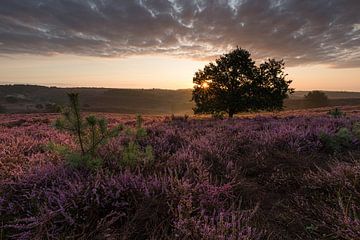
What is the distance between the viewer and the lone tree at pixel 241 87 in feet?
94.1

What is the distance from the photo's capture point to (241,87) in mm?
28891

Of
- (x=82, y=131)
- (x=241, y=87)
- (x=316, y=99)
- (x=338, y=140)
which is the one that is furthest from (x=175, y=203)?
(x=316, y=99)

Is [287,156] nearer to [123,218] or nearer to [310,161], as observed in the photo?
[310,161]

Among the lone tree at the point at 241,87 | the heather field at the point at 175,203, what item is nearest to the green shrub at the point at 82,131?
the heather field at the point at 175,203

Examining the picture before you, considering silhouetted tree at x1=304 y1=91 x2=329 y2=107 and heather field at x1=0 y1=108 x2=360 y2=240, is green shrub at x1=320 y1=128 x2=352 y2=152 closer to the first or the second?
heather field at x1=0 y1=108 x2=360 y2=240

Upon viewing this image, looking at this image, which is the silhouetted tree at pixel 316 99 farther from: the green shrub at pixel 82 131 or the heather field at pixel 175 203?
the green shrub at pixel 82 131

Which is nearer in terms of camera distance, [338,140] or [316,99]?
[338,140]

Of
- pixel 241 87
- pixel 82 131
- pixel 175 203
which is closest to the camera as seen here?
pixel 175 203

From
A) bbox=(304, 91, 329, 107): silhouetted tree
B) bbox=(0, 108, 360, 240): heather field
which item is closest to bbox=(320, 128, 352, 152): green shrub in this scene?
bbox=(0, 108, 360, 240): heather field

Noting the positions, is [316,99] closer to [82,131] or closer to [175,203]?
[82,131]

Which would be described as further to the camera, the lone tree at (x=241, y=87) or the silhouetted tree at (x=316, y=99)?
the silhouetted tree at (x=316, y=99)

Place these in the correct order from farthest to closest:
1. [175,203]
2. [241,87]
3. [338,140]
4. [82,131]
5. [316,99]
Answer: [316,99]
[241,87]
[338,140]
[82,131]
[175,203]

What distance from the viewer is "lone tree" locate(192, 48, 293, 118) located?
28688 mm

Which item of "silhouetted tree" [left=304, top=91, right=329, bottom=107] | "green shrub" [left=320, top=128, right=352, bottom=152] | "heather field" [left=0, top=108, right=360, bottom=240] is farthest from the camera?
"silhouetted tree" [left=304, top=91, right=329, bottom=107]
